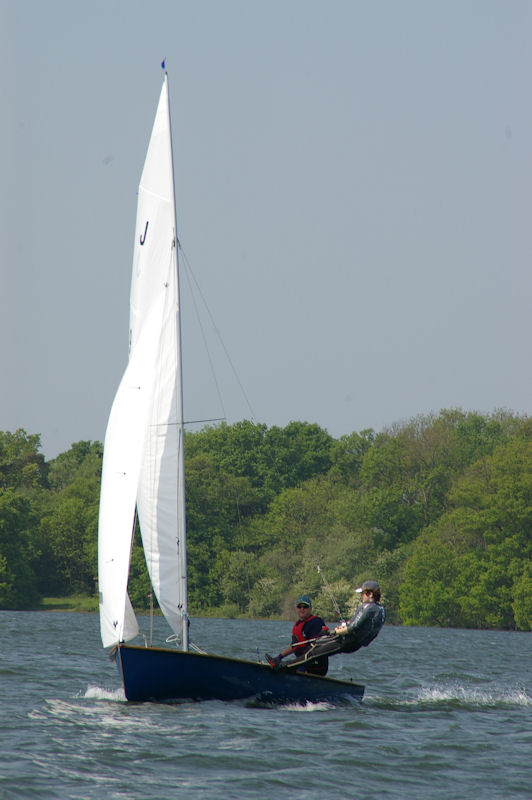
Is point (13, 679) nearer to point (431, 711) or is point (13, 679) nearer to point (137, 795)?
point (431, 711)

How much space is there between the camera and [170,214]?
18.3 m

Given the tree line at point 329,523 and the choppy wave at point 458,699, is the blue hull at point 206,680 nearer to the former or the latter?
the choppy wave at point 458,699

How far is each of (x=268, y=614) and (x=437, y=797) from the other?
5092 centimetres

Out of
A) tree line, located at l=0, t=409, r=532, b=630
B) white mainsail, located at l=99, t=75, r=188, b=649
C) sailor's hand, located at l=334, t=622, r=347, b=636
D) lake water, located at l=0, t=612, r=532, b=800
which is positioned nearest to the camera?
lake water, located at l=0, t=612, r=532, b=800

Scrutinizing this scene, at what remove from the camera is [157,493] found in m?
17.4

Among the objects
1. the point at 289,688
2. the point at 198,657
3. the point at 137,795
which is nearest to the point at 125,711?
the point at 198,657

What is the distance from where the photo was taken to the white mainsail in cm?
1697

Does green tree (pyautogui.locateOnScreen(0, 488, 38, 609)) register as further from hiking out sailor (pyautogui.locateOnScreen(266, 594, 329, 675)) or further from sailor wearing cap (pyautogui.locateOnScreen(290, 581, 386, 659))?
sailor wearing cap (pyautogui.locateOnScreen(290, 581, 386, 659))

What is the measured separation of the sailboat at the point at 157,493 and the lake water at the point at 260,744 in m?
0.43

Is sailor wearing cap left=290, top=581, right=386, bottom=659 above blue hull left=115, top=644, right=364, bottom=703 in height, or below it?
above

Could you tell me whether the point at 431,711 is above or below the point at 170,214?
below

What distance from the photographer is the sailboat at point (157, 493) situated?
53.6 ft

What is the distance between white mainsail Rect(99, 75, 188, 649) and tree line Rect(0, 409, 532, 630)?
32458mm

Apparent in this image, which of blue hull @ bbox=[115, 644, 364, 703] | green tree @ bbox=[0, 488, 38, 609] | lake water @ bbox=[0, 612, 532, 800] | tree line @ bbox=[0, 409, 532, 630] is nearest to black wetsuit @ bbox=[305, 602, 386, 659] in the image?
blue hull @ bbox=[115, 644, 364, 703]
